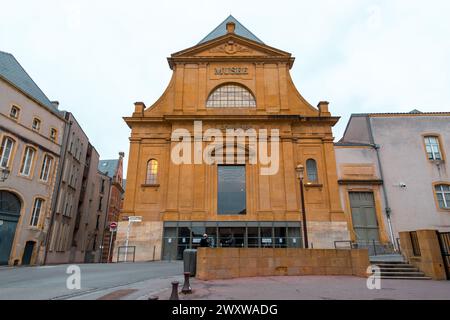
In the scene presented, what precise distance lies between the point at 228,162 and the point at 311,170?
732 centimetres

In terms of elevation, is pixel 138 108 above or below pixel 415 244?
above

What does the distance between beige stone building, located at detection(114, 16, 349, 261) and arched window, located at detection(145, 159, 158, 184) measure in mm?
89

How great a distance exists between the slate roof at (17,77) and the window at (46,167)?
412 cm

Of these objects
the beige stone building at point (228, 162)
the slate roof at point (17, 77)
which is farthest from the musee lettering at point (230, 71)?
the slate roof at point (17, 77)

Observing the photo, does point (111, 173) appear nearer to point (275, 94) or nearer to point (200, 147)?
point (200, 147)

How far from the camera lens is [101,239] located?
135 ft

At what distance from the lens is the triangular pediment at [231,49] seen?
91.1 feet

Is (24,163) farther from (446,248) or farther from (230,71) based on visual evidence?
(446,248)

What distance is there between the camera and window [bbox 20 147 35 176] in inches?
833

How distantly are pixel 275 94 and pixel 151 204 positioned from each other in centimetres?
1504

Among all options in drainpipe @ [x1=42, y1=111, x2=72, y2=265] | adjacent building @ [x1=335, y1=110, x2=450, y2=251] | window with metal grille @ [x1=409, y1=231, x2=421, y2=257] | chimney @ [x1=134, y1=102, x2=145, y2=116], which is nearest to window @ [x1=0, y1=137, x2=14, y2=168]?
drainpipe @ [x1=42, y1=111, x2=72, y2=265]

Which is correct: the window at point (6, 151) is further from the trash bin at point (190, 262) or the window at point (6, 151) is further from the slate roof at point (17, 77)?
the trash bin at point (190, 262)

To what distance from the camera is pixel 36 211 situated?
22297 millimetres

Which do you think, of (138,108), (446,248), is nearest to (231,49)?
(138,108)
